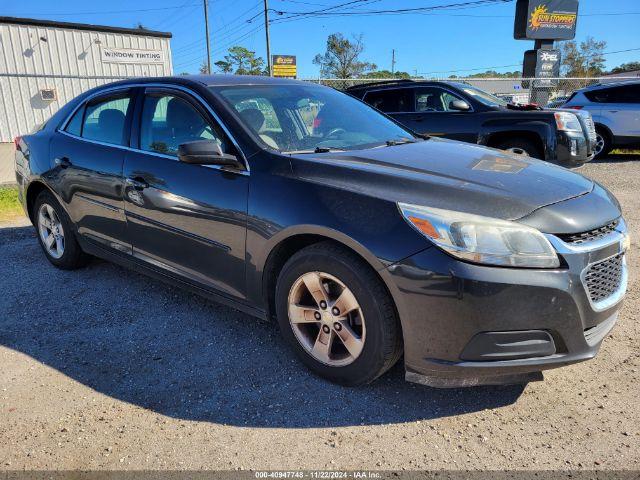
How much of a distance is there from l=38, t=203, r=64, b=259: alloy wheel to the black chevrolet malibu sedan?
2.37 ft

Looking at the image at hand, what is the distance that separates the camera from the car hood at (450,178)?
2.32 m

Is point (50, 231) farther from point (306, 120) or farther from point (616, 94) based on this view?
point (616, 94)

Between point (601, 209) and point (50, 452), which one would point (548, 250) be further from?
point (50, 452)

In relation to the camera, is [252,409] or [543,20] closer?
[252,409]

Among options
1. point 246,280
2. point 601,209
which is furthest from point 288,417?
point 601,209

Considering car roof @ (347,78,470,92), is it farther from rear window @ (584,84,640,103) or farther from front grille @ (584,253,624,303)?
front grille @ (584,253,624,303)

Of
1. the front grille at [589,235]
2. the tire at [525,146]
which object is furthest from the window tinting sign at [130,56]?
the front grille at [589,235]

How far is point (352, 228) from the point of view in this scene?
2.37 meters

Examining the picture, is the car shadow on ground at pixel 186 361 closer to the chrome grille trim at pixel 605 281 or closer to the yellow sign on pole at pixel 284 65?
the chrome grille trim at pixel 605 281

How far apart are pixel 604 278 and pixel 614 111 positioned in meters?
10.4

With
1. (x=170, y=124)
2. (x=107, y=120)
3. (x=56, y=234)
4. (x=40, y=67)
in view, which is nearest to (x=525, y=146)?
(x=170, y=124)

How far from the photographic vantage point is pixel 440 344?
88.4 inches

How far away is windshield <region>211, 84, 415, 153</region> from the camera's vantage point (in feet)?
10.1

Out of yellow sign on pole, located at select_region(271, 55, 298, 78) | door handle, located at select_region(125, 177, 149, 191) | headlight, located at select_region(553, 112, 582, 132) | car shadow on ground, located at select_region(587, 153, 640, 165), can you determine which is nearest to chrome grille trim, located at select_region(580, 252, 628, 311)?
door handle, located at select_region(125, 177, 149, 191)
